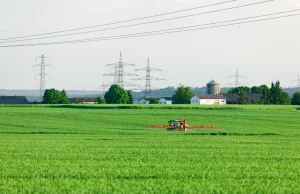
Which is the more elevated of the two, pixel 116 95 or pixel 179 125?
pixel 116 95

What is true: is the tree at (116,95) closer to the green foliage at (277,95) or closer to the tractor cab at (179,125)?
the green foliage at (277,95)

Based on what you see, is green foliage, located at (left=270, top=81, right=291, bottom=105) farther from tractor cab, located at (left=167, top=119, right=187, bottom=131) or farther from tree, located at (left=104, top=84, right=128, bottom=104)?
Answer: tractor cab, located at (left=167, top=119, right=187, bottom=131)

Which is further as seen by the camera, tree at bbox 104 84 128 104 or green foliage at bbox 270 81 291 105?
green foliage at bbox 270 81 291 105

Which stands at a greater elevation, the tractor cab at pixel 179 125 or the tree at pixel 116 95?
the tree at pixel 116 95

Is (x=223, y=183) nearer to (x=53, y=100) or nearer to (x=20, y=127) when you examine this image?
(x=20, y=127)

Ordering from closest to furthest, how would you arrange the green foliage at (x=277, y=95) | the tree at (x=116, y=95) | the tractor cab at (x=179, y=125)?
the tractor cab at (x=179, y=125)
the tree at (x=116, y=95)
the green foliage at (x=277, y=95)

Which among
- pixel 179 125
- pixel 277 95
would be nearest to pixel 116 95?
pixel 277 95

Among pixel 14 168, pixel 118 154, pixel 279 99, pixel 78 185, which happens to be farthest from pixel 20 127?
pixel 279 99

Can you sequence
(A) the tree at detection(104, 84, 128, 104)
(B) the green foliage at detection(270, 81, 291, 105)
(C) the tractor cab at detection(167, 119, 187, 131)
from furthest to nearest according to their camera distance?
(B) the green foliage at detection(270, 81, 291, 105), (A) the tree at detection(104, 84, 128, 104), (C) the tractor cab at detection(167, 119, 187, 131)

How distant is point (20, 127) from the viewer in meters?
65.4

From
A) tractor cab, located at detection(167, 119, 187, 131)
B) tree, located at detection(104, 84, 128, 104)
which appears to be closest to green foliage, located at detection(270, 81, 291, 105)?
tree, located at detection(104, 84, 128, 104)

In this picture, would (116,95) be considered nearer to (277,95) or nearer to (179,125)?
(277,95)

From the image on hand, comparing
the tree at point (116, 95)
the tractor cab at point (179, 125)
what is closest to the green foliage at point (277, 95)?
the tree at point (116, 95)

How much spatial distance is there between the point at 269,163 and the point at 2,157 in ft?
37.5
